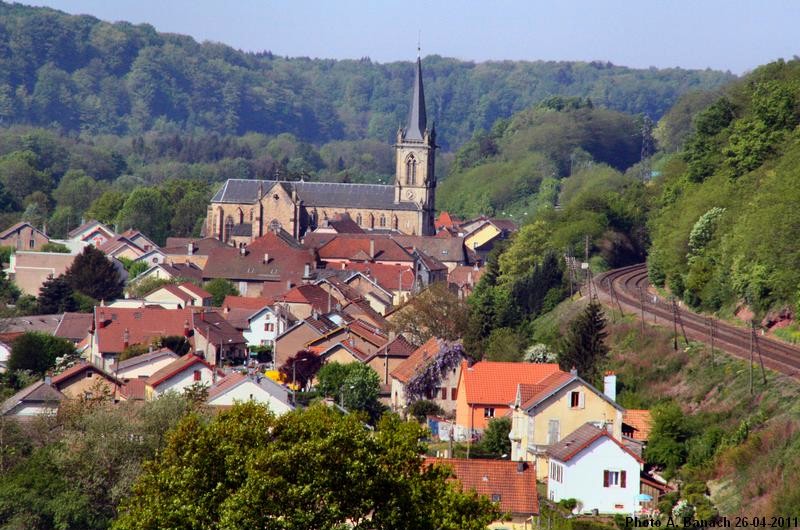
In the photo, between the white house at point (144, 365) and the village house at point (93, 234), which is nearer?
the white house at point (144, 365)

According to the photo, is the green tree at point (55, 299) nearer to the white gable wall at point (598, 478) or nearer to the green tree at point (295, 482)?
the white gable wall at point (598, 478)

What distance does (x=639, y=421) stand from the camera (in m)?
35.5

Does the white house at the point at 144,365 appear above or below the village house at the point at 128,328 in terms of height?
below

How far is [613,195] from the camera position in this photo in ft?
252

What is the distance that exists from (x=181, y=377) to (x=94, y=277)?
97.8 feet

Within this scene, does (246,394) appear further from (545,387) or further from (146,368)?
(146,368)

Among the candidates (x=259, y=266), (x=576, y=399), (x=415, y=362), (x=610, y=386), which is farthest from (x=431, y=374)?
(x=259, y=266)

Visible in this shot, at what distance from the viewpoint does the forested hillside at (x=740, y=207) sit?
4200 cm

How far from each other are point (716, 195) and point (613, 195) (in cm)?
2358

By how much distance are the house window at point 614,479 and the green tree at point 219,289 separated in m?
40.8

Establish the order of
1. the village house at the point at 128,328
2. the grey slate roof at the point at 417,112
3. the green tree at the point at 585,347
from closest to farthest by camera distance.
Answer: the green tree at the point at 585,347, the village house at the point at 128,328, the grey slate roof at the point at 417,112

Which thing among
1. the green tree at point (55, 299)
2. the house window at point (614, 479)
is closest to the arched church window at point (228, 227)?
the green tree at point (55, 299)

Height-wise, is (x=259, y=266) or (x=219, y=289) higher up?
(x=259, y=266)

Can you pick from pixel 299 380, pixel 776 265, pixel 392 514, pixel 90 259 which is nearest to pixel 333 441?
pixel 392 514
